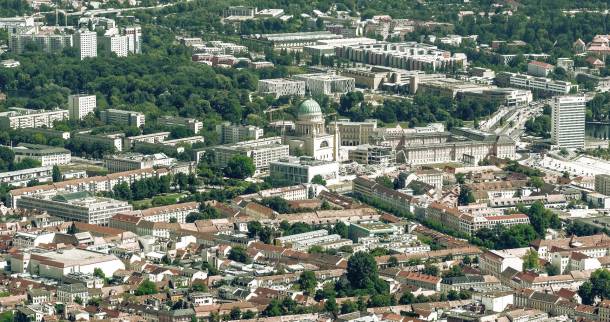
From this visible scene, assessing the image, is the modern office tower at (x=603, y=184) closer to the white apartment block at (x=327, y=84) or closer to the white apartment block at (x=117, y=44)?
the white apartment block at (x=327, y=84)

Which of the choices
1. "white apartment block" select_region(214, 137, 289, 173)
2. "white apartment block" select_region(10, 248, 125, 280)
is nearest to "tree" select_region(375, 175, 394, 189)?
"white apartment block" select_region(214, 137, 289, 173)

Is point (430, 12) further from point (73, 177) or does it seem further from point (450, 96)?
point (73, 177)

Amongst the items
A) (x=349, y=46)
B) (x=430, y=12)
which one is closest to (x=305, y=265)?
(x=349, y=46)

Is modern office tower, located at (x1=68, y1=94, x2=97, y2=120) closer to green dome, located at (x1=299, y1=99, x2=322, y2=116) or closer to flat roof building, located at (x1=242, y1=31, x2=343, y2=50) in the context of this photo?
green dome, located at (x1=299, y1=99, x2=322, y2=116)

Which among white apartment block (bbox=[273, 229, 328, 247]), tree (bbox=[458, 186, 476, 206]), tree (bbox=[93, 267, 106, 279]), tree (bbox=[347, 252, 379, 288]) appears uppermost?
tree (bbox=[347, 252, 379, 288])

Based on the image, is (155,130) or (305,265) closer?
(305,265)

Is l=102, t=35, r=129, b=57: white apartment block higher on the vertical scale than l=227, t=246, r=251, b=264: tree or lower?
higher

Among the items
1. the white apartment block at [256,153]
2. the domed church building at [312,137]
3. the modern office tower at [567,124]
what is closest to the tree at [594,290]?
the white apartment block at [256,153]
